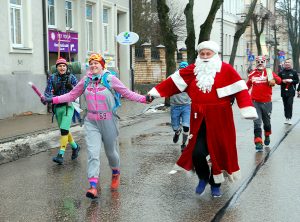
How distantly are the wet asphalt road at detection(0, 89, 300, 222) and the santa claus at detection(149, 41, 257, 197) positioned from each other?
38 cm

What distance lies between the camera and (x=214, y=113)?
5734mm

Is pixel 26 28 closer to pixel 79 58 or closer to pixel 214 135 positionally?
pixel 79 58

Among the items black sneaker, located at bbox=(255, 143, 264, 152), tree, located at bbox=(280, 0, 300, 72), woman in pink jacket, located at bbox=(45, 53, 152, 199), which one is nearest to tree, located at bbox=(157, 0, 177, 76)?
black sneaker, located at bbox=(255, 143, 264, 152)

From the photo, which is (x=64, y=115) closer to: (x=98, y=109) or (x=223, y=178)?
(x=98, y=109)

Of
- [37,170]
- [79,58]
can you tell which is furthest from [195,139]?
[79,58]

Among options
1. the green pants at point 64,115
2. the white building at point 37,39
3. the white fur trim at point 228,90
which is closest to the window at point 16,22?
the white building at point 37,39

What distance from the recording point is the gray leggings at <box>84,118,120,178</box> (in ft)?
19.9

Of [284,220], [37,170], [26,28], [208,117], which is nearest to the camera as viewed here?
[284,220]

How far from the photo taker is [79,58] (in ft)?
64.3

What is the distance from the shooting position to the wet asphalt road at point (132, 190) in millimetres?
5352

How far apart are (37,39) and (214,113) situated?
11389 mm

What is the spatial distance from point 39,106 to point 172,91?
10346mm

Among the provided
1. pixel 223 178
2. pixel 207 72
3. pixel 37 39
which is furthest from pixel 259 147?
pixel 37 39

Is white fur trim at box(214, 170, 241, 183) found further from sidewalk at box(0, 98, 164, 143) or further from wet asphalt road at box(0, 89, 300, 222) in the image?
sidewalk at box(0, 98, 164, 143)
